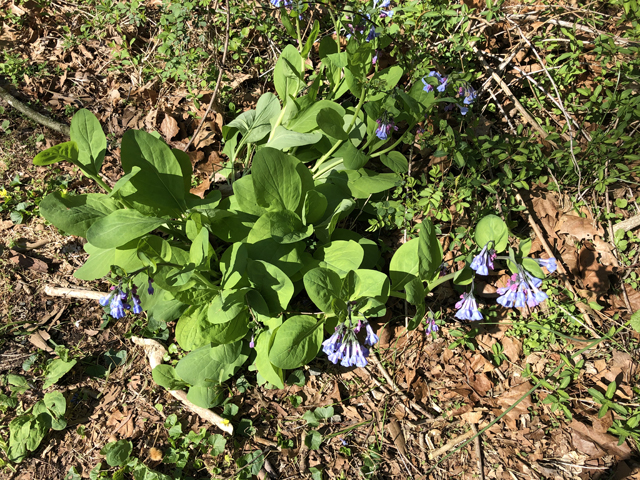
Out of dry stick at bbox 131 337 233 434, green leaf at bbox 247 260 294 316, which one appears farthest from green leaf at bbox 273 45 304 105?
dry stick at bbox 131 337 233 434

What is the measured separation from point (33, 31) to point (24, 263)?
6.65ft

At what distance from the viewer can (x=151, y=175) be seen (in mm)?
1849

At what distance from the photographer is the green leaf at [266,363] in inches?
76.7

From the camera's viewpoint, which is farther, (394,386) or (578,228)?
(578,228)

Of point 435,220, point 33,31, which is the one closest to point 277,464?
point 435,220

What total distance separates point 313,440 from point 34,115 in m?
2.89

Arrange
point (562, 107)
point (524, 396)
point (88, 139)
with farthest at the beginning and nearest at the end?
point (562, 107), point (524, 396), point (88, 139)

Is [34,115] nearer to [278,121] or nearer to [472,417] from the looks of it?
[278,121]

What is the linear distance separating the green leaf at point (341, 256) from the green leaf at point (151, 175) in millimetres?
741

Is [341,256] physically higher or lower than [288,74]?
lower

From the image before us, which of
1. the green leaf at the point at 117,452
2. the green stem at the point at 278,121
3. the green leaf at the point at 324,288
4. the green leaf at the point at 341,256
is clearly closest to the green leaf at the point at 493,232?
the green leaf at the point at 341,256

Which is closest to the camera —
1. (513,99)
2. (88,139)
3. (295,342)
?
(295,342)

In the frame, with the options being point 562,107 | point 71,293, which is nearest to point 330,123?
point 562,107

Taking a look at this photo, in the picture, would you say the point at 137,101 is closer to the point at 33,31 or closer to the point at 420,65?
the point at 33,31
